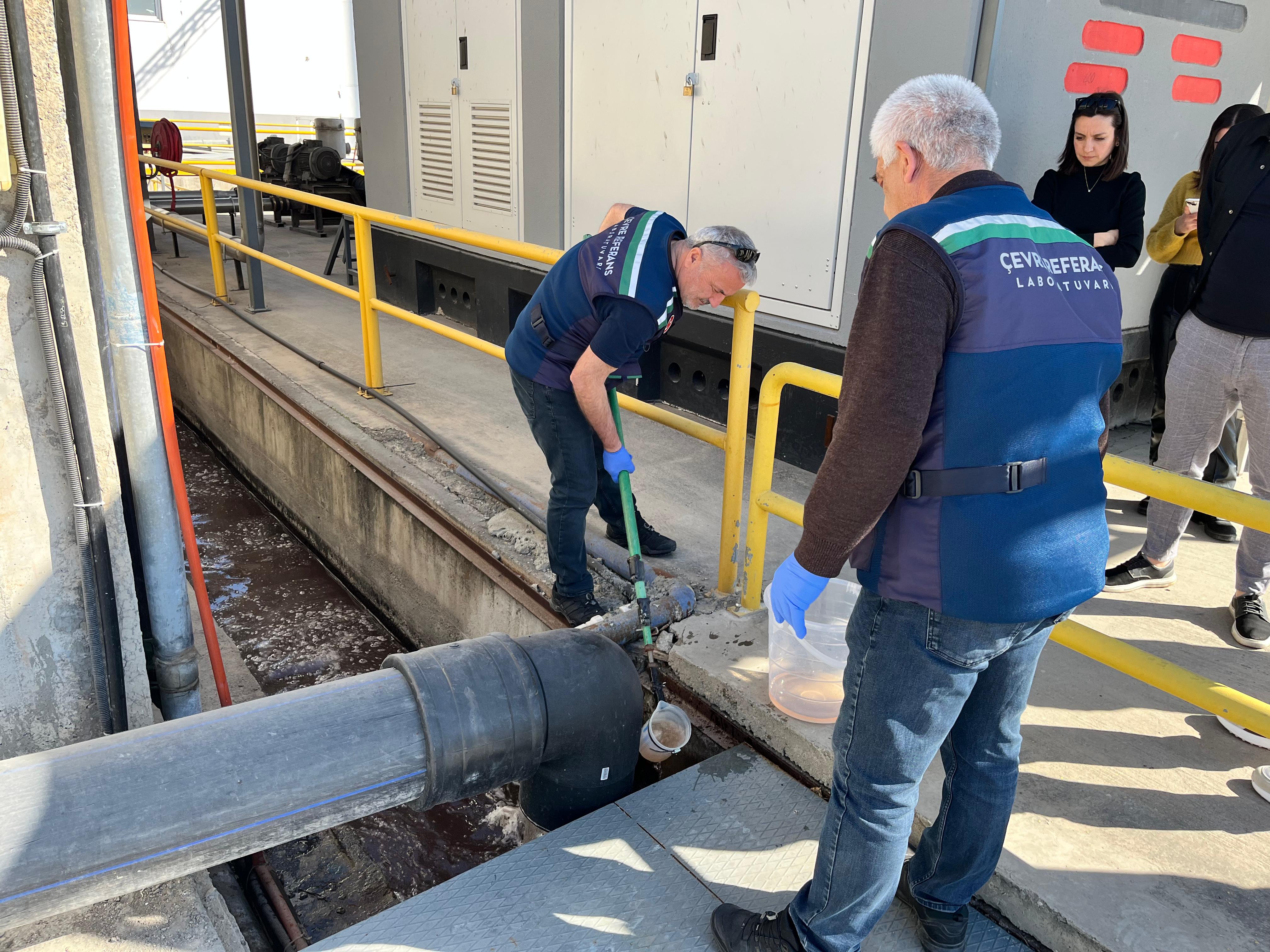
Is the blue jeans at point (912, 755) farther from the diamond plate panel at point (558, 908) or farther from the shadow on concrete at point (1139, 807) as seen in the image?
the shadow on concrete at point (1139, 807)

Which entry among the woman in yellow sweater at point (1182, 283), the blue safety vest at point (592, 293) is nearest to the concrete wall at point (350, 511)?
the blue safety vest at point (592, 293)

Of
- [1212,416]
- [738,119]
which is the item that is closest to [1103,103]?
[1212,416]

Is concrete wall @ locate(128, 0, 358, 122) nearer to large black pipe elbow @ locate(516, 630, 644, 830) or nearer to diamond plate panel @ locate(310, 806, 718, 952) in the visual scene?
large black pipe elbow @ locate(516, 630, 644, 830)

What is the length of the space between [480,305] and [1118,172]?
445 centimetres

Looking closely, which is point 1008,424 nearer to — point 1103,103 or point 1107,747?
point 1107,747

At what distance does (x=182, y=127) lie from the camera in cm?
1895

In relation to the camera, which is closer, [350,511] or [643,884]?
[643,884]

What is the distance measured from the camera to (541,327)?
293 centimetres

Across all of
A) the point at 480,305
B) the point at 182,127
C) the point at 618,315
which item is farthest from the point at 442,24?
the point at 182,127

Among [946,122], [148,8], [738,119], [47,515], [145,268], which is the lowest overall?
[47,515]

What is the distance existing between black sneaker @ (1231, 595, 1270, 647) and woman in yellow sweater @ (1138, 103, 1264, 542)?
14.5 inches

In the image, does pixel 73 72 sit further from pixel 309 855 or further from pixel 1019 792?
pixel 1019 792

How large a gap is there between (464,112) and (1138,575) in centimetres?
531

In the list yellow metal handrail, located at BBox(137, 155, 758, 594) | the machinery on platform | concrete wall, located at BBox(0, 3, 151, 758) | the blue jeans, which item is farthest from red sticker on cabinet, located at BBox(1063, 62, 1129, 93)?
the machinery on platform
